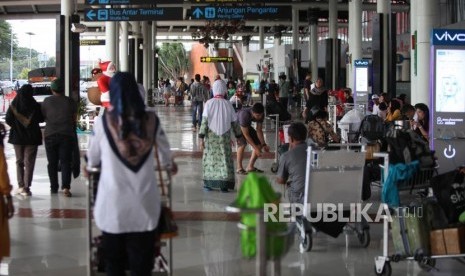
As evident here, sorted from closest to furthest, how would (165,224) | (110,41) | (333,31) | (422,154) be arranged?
(165,224) < (422,154) < (110,41) < (333,31)

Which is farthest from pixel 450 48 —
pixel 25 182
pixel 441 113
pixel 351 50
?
pixel 351 50

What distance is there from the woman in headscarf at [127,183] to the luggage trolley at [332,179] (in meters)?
3.01

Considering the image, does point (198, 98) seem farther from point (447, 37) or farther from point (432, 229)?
point (432, 229)

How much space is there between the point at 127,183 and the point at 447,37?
6.63 m

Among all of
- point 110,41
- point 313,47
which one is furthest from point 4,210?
point 313,47

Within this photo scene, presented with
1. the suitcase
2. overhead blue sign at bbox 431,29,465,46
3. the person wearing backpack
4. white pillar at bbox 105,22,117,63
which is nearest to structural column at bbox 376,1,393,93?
the person wearing backpack

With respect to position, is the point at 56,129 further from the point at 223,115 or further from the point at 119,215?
the point at 119,215

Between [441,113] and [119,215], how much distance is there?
6.80 meters

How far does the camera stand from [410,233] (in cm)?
682

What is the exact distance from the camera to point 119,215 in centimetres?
469

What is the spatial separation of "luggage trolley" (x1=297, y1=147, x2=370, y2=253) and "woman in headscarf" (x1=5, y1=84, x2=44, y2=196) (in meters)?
5.16

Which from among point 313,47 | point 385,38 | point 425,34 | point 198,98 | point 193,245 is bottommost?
point 193,245

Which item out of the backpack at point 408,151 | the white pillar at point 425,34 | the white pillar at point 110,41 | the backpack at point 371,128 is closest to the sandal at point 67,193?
the backpack at point 371,128

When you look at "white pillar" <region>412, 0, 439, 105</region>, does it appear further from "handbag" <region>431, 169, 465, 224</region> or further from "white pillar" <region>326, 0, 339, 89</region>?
"white pillar" <region>326, 0, 339, 89</region>
